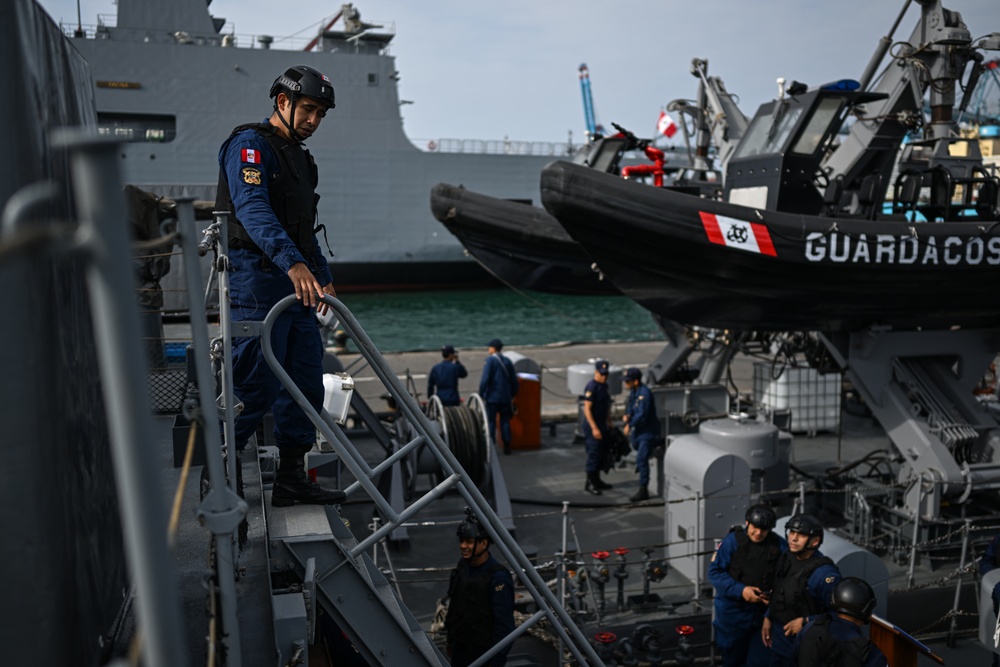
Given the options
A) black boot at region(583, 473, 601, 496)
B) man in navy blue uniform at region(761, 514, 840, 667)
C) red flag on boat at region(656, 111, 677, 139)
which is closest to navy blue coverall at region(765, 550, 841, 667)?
man in navy blue uniform at region(761, 514, 840, 667)

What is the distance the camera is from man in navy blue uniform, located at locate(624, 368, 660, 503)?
953 centimetres

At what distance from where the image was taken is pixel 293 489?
10.9 ft

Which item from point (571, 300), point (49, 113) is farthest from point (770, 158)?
point (571, 300)

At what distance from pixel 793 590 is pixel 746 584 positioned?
38cm

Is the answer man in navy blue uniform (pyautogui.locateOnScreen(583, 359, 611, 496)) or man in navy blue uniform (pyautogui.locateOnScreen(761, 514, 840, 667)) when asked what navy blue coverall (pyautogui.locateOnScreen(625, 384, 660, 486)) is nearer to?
man in navy blue uniform (pyautogui.locateOnScreen(583, 359, 611, 496))

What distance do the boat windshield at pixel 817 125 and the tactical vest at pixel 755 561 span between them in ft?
17.1

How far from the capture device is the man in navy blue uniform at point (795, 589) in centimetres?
466

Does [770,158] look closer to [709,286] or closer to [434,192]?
[709,286]

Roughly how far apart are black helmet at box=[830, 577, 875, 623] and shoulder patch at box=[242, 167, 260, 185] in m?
3.10

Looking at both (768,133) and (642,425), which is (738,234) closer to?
(768,133)

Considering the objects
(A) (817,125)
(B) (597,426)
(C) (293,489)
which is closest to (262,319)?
(C) (293,489)

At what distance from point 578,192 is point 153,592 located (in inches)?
309

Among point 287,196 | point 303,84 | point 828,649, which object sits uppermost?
point 303,84

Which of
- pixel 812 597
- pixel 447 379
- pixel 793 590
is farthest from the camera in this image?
pixel 447 379
